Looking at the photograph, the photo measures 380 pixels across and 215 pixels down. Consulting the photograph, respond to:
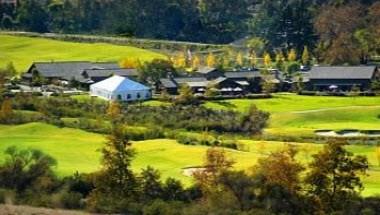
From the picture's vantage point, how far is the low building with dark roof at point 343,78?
54000 millimetres

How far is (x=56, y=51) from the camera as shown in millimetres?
68625

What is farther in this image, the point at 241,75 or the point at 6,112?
the point at 241,75

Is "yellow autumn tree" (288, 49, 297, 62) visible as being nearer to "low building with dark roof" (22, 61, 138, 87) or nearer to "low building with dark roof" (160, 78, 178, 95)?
"low building with dark roof" (22, 61, 138, 87)

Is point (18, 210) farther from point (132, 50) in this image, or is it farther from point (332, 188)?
point (132, 50)

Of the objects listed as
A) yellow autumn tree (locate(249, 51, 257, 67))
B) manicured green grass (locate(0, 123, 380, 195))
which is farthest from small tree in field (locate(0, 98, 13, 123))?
yellow autumn tree (locate(249, 51, 257, 67))

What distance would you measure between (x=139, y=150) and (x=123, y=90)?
51.8 feet

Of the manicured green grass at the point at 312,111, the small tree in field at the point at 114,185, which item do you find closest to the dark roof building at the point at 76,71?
the manicured green grass at the point at 312,111

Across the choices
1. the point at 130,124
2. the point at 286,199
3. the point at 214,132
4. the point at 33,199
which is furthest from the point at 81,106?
the point at 286,199

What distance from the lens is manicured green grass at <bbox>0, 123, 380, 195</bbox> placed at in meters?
30.6

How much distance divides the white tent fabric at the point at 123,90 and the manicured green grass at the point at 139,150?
11.2 metres

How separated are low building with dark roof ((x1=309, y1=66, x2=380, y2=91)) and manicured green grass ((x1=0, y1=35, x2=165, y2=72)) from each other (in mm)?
14172

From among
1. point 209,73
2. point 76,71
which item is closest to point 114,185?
point 209,73

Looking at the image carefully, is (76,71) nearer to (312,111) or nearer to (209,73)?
(209,73)

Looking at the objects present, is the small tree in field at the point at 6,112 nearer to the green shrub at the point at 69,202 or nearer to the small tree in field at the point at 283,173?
the green shrub at the point at 69,202
